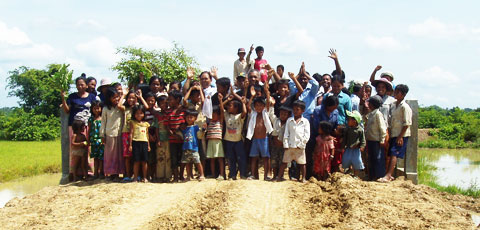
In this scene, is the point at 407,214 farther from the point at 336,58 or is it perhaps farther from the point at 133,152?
the point at 133,152

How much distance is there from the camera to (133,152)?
6828 mm

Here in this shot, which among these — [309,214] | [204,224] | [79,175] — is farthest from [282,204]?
[79,175]

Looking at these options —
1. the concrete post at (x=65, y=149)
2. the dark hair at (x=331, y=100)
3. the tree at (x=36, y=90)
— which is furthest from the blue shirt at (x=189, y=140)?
the tree at (x=36, y=90)

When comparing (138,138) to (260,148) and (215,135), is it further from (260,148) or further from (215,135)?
(260,148)

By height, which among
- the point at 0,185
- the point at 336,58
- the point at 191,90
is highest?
the point at 336,58

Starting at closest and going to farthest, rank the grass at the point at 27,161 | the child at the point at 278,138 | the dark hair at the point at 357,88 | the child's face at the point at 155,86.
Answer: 1. the child at the point at 278,138
2. the child's face at the point at 155,86
3. the dark hair at the point at 357,88
4. the grass at the point at 27,161

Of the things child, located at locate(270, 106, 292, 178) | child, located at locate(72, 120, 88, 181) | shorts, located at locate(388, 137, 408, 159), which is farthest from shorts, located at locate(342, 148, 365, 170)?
child, located at locate(72, 120, 88, 181)

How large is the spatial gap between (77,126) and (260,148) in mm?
2956

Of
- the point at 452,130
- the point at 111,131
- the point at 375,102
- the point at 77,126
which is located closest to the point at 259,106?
the point at 375,102

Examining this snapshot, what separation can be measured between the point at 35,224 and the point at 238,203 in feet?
7.69

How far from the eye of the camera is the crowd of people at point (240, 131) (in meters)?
6.73

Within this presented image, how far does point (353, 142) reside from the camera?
21.7ft

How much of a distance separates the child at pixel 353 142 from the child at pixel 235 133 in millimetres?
1563

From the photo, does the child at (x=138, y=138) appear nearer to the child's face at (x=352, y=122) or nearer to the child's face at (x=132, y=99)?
the child's face at (x=132, y=99)
